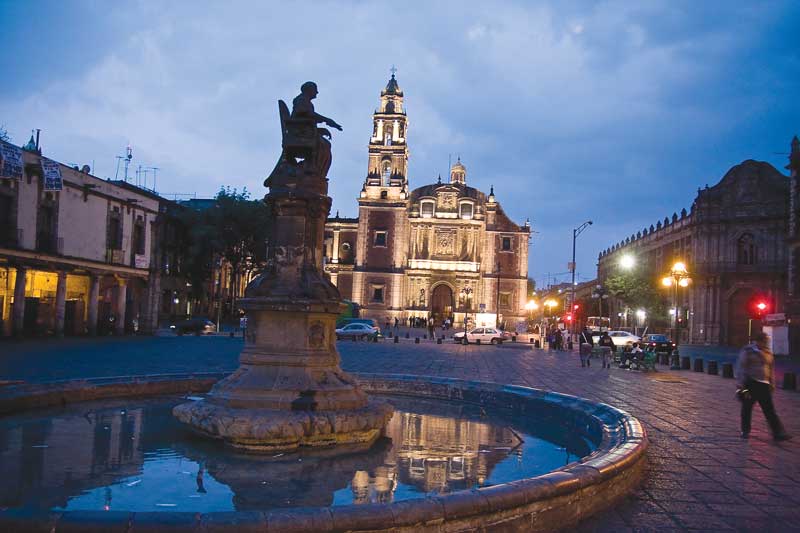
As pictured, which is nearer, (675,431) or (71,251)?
(675,431)

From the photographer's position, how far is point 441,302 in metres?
68.6

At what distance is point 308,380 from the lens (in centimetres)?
732

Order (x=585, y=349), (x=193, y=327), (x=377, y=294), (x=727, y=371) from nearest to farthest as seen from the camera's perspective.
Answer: (x=727, y=371) → (x=585, y=349) → (x=193, y=327) → (x=377, y=294)

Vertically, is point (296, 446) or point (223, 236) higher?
point (223, 236)

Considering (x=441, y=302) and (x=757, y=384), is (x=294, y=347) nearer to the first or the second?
(x=757, y=384)

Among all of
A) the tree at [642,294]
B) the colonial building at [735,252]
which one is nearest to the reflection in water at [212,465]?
the colonial building at [735,252]

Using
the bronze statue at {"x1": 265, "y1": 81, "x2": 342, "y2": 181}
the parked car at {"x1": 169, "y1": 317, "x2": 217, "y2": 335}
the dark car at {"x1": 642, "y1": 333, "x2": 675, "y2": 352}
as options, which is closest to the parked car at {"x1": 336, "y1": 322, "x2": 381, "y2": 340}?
the parked car at {"x1": 169, "y1": 317, "x2": 217, "y2": 335}

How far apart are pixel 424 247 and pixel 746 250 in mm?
29799

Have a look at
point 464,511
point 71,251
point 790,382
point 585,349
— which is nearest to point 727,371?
point 790,382

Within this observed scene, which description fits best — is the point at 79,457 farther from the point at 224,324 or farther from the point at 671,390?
the point at 224,324

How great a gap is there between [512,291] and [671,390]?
52.7m

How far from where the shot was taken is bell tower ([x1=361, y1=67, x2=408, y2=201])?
6800cm

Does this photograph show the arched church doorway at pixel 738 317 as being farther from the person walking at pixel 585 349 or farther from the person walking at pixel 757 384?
the person walking at pixel 757 384

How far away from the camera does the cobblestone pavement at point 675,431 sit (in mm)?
5266
